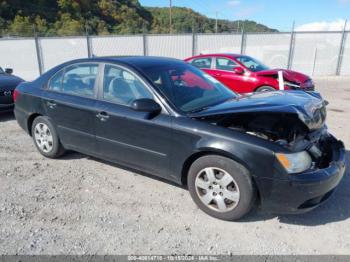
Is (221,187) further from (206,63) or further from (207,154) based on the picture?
(206,63)

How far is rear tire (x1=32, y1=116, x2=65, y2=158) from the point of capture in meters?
4.52

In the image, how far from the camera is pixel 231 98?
3.87 meters

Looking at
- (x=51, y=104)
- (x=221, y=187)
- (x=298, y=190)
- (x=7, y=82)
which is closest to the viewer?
(x=298, y=190)

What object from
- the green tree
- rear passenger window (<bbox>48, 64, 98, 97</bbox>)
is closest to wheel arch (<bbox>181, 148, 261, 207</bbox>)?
rear passenger window (<bbox>48, 64, 98, 97</bbox>)

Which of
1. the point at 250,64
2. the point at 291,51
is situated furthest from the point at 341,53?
the point at 250,64

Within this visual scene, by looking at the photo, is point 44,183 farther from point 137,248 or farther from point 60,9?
point 60,9

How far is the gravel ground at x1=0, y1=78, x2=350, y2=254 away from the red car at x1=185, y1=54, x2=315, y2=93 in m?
4.96

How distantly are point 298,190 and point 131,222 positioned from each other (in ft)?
5.41

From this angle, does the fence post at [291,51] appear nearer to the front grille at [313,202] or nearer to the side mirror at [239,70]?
the side mirror at [239,70]

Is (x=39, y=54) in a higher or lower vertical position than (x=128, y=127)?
lower

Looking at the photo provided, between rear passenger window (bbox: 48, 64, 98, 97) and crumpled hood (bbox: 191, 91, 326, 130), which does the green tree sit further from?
crumpled hood (bbox: 191, 91, 326, 130)

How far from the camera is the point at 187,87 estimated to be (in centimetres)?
373

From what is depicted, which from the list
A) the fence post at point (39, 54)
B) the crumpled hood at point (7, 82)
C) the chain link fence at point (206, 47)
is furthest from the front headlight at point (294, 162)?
the fence post at point (39, 54)

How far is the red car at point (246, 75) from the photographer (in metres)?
8.49
